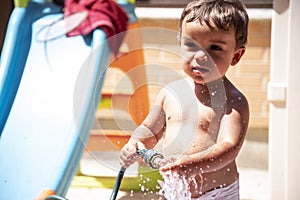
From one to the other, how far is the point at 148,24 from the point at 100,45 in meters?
0.17

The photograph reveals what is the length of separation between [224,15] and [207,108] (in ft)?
0.74

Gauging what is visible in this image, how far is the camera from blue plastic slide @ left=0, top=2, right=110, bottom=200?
1539 millimetres

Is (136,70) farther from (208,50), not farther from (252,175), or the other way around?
(252,175)

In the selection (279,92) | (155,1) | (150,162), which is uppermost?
(155,1)

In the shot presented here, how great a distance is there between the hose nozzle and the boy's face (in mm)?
205

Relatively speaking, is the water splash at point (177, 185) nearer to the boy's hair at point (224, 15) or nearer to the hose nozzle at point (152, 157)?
the hose nozzle at point (152, 157)

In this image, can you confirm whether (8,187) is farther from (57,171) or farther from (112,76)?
→ (112,76)

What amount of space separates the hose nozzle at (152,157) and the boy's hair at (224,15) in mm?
329

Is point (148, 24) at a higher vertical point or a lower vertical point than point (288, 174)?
higher

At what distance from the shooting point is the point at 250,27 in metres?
1.38

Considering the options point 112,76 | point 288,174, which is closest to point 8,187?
point 112,76

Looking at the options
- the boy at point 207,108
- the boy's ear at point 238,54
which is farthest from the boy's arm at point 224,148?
the boy's ear at point 238,54

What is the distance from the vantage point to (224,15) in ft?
4.42

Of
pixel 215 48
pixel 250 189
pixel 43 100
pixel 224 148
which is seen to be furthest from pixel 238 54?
pixel 43 100
